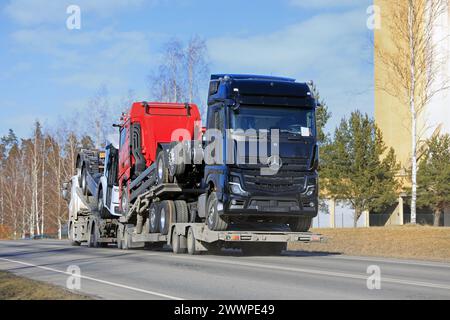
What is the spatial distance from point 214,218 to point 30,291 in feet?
23.6

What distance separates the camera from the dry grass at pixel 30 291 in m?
10.6

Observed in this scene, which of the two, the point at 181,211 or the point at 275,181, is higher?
the point at 275,181

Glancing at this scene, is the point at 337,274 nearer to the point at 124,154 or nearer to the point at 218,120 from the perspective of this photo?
the point at 218,120

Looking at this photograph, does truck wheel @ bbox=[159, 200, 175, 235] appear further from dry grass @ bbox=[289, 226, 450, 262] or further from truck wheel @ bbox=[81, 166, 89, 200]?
truck wheel @ bbox=[81, 166, 89, 200]

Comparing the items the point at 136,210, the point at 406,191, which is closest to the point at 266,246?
the point at 136,210

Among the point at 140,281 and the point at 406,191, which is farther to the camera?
the point at 406,191

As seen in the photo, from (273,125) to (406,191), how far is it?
3881 cm

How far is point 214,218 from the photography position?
711 inches

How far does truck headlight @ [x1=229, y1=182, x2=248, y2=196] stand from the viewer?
17203 millimetres

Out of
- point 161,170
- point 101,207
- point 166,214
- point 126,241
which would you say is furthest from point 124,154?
point 166,214

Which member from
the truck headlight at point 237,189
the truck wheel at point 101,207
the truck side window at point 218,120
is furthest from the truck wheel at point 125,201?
the truck headlight at point 237,189

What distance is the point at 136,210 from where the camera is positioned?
23.2 m

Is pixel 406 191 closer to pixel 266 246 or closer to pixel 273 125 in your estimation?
pixel 266 246

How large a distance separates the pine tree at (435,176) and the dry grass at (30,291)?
133 feet
